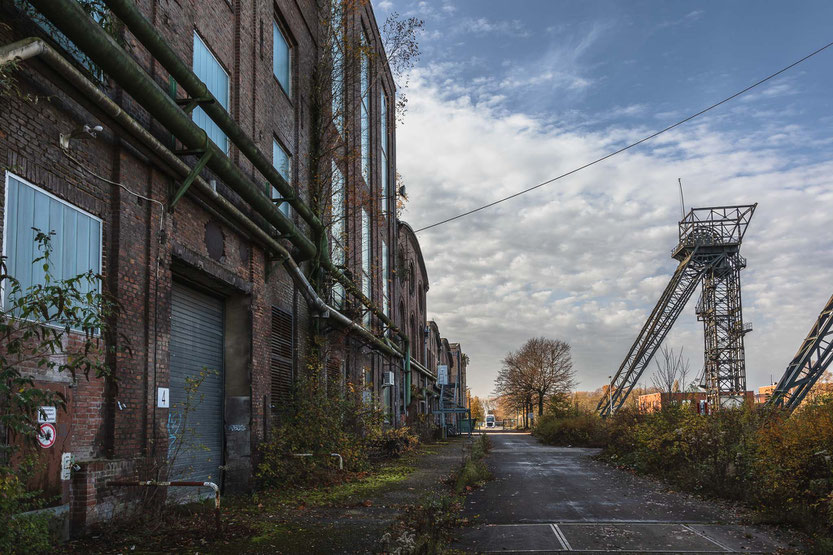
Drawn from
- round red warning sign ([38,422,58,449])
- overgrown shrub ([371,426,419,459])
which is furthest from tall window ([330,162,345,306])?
round red warning sign ([38,422,58,449])

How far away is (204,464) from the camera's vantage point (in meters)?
12.4

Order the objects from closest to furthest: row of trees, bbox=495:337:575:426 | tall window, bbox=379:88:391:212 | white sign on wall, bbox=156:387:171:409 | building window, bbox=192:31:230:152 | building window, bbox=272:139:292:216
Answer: white sign on wall, bbox=156:387:171:409
building window, bbox=192:31:230:152
building window, bbox=272:139:292:216
tall window, bbox=379:88:391:212
row of trees, bbox=495:337:575:426

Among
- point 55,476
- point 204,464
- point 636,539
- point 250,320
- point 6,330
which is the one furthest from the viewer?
point 250,320

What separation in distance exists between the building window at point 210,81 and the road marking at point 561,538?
8.76 meters

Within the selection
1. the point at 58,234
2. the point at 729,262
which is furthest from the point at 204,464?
the point at 729,262

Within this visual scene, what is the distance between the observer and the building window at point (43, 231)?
6.94 meters

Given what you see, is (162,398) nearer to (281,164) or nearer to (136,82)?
(136,82)

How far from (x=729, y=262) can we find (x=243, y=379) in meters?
39.2

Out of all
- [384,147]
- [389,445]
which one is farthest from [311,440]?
[384,147]

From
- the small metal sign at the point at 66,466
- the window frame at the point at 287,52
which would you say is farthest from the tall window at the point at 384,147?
the small metal sign at the point at 66,466

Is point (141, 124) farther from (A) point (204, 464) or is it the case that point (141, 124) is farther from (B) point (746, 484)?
(B) point (746, 484)

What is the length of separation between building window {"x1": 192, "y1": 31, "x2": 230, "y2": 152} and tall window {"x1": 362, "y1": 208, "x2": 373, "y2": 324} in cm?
1209

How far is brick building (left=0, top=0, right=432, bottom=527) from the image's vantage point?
7.44 m

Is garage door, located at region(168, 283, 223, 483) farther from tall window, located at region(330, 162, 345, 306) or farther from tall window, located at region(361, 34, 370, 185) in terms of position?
tall window, located at region(361, 34, 370, 185)
